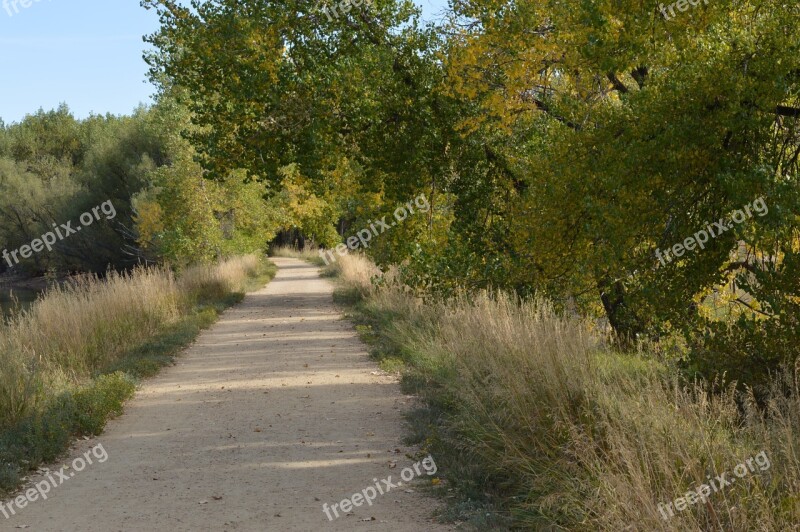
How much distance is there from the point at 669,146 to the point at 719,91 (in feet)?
2.26

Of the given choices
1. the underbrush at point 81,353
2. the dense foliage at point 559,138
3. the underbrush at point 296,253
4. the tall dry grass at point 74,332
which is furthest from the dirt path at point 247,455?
the underbrush at point 296,253

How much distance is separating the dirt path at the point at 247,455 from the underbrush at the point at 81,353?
32cm

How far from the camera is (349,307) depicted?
2488 cm

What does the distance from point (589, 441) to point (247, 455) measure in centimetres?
357

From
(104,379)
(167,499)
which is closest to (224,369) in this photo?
(104,379)

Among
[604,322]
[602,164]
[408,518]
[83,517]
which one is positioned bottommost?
[604,322]

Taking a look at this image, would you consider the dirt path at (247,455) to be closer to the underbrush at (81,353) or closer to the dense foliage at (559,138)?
the underbrush at (81,353)

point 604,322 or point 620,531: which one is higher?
point 620,531

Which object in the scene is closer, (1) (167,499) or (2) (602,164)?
(1) (167,499)

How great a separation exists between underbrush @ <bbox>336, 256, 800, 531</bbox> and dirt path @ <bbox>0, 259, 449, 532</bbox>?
1.79 ft

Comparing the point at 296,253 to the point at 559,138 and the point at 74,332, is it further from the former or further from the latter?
the point at 559,138

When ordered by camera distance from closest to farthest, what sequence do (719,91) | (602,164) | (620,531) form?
(620,531), (719,91), (602,164)

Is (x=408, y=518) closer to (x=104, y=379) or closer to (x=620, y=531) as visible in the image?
(x=620, y=531)


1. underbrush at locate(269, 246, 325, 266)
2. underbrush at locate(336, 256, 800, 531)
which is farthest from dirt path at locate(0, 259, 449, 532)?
underbrush at locate(269, 246, 325, 266)
